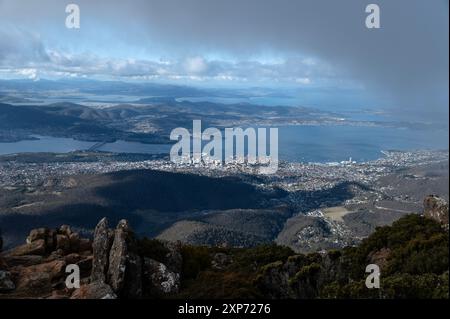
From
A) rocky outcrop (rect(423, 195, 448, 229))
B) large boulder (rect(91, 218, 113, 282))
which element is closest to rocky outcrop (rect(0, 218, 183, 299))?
large boulder (rect(91, 218, 113, 282))

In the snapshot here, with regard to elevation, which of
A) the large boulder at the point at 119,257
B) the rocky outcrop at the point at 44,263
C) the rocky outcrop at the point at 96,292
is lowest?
the rocky outcrop at the point at 44,263

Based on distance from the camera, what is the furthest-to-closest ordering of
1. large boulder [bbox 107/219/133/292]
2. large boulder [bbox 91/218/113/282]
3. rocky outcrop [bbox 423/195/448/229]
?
1. rocky outcrop [bbox 423/195/448/229]
2. large boulder [bbox 91/218/113/282]
3. large boulder [bbox 107/219/133/292]

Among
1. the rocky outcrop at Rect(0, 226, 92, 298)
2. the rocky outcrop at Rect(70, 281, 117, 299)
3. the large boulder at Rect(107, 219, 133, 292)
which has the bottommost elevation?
the rocky outcrop at Rect(0, 226, 92, 298)

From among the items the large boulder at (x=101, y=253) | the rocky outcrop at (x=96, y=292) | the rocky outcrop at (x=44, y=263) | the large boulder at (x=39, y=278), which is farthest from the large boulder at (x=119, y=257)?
the large boulder at (x=39, y=278)

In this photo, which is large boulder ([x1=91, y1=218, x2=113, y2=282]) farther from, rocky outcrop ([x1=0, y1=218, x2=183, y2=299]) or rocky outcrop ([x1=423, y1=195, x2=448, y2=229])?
rocky outcrop ([x1=423, y1=195, x2=448, y2=229])

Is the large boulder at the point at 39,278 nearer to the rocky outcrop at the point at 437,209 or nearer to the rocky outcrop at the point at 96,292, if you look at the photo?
A: the rocky outcrop at the point at 96,292

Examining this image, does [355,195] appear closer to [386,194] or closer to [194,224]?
[386,194]

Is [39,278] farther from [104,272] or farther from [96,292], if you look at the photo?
[96,292]
